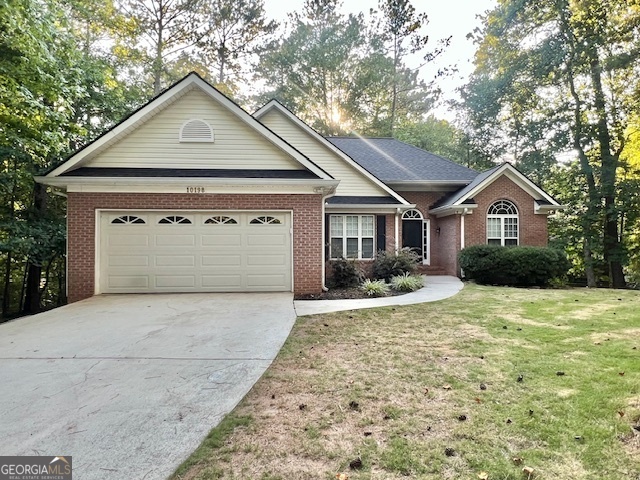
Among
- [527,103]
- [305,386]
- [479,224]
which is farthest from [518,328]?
[527,103]

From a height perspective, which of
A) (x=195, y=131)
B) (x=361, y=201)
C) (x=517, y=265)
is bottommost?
(x=517, y=265)

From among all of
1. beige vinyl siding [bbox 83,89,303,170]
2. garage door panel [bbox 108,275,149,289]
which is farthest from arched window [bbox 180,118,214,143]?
garage door panel [bbox 108,275,149,289]

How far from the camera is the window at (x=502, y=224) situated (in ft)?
50.6

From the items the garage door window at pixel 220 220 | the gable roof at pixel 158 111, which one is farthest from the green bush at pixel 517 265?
the garage door window at pixel 220 220

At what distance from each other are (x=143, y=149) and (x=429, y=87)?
986 inches

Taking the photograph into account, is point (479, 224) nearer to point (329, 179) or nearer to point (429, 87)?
point (329, 179)

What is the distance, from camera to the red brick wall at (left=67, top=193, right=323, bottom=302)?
9664mm

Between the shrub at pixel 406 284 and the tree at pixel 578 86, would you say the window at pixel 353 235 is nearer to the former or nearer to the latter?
the shrub at pixel 406 284

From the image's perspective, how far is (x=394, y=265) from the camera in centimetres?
1273

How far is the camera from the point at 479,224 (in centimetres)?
1527

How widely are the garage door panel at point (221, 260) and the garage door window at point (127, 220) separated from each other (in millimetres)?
2035

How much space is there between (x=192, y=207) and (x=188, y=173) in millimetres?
983

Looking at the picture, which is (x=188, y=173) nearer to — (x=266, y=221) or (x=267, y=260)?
(x=266, y=221)

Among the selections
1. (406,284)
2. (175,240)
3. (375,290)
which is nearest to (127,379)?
(175,240)
